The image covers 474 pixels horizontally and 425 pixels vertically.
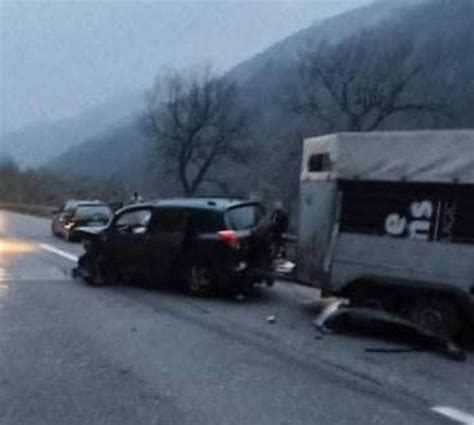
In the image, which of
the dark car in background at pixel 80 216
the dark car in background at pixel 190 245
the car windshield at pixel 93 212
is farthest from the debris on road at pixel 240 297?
the car windshield at pixel 93 212

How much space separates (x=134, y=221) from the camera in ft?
58.1

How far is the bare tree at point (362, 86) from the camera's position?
61562 millimetres

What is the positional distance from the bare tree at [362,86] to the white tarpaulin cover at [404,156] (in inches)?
1849

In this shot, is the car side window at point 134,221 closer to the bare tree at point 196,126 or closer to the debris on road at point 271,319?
the debris on road at point 271,319

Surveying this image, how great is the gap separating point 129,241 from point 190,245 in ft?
5.23

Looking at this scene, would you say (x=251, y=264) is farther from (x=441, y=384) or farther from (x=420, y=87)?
(x=420, y=87)

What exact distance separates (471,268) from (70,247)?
772 inches

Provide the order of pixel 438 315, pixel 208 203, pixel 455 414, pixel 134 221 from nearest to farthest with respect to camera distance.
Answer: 1. pixel 455 414
2. pixel 438 315
3. pixel 208 203
4. pixel 134 221

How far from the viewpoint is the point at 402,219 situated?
39.7 ft

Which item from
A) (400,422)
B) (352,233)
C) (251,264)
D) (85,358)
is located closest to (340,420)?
(400,422)

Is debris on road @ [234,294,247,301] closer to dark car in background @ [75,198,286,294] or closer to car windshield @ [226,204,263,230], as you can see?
dark car in background @ [75,198,286,294]

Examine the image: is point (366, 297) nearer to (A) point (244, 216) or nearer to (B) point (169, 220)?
(A) point (244, 216)

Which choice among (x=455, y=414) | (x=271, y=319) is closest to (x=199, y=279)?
(x=271, y=319)

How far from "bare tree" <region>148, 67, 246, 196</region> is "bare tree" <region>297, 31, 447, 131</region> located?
13486 millimetres
